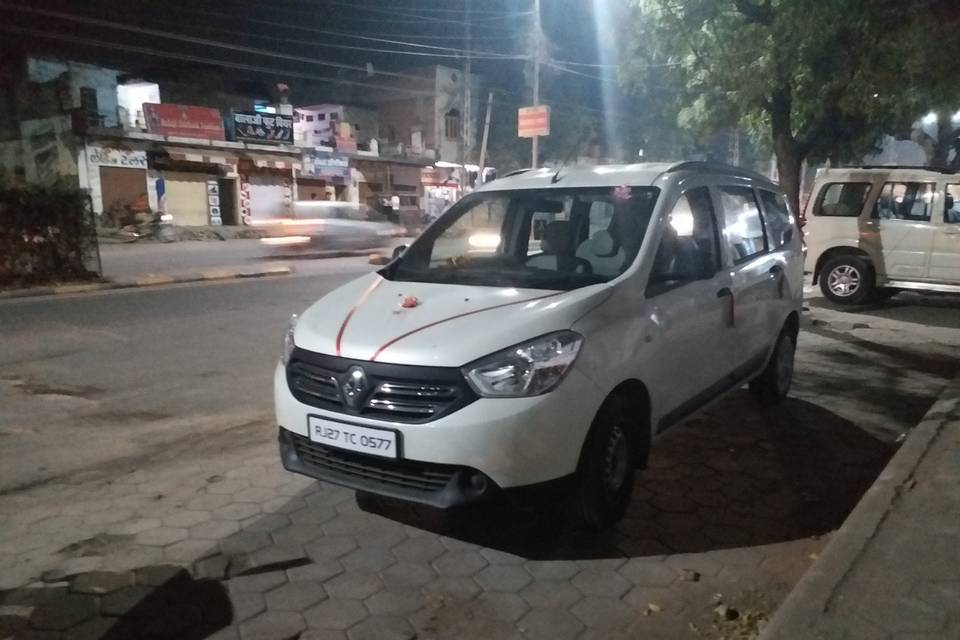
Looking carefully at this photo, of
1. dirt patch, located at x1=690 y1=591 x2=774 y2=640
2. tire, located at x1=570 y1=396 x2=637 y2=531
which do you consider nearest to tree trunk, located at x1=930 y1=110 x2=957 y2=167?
tire, located at x1=570 y1=396 x2=637 y2=531

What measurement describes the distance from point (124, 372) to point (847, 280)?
10.1m

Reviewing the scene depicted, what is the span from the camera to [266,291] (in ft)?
41.2

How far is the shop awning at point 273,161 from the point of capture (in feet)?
100

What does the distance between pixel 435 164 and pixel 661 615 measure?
1428 inches

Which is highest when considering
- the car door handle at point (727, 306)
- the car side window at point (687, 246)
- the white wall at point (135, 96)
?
the white wall at point (135, 96)

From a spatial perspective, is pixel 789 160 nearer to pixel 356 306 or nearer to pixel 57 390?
pixel 356 306

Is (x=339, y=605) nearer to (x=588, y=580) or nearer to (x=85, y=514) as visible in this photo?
(x=588, y=580)

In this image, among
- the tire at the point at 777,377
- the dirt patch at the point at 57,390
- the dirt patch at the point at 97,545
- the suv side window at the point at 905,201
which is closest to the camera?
the dirt patch at the point at 97,545

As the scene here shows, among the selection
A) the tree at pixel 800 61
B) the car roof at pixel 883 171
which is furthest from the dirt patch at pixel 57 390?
the car roof at pixel 883 171

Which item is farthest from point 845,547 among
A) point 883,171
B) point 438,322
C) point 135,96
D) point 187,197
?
point 135,96

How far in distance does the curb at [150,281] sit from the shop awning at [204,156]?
14.7 metres

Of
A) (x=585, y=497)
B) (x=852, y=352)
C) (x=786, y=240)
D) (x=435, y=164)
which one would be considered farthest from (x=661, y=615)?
(x=435, y=164)

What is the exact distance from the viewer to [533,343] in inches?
121

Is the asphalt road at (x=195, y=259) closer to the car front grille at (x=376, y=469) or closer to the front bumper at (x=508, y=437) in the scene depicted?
the car front grille at (x=376, y=469)
